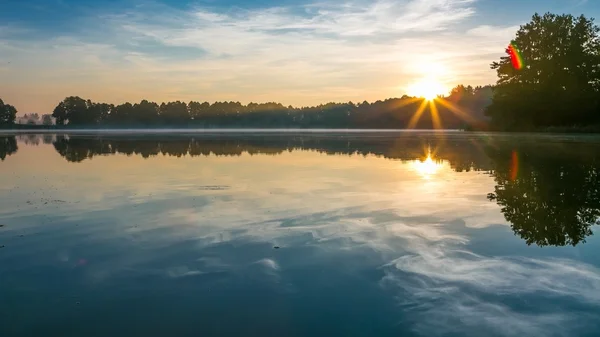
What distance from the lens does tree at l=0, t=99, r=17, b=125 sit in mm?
173750

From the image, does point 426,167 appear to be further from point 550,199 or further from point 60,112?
point 60,112

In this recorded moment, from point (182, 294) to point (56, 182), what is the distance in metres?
12.8

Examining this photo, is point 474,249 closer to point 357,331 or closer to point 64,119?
point 357,331

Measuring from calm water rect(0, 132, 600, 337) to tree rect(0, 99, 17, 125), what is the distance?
18937 centimetres

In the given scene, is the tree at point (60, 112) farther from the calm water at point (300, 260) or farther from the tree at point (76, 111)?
the calm water at point (300, 260)

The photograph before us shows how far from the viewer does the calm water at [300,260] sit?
17.6 ft

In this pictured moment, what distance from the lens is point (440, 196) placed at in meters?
13.8

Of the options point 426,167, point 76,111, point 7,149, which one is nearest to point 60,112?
point 76,111

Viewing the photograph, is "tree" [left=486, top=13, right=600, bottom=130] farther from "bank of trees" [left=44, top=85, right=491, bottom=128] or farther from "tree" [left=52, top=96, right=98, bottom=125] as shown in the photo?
"tree" [left=52, top=96, right=98, bottom=125]

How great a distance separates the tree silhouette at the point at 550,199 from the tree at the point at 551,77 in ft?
159

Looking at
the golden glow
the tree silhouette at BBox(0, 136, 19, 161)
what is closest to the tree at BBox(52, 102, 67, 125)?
the tree silhouette at BBox(0, 136, 19, 161)

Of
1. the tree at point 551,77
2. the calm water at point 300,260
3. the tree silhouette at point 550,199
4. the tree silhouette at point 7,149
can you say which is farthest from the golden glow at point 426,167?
the tree at point 551,77

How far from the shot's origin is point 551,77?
65875 mm

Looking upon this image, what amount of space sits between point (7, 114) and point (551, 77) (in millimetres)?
183925
